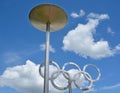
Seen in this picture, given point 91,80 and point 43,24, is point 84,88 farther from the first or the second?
point 43,24

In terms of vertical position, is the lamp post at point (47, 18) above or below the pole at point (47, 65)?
above

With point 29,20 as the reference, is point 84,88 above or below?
below

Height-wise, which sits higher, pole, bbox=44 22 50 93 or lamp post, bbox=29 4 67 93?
lamp post, bbox=29 4 67 93


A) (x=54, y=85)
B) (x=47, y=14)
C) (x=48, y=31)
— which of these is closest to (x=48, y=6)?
(x=47, y=14)

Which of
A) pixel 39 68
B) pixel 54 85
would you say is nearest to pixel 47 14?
pixel 39 68

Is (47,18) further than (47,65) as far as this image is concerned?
Yes

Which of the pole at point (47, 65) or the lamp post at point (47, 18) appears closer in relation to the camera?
the pole at point (47, 65)

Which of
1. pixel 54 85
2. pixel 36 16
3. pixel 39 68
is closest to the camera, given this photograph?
pixel 36 16

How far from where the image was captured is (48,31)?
16.2 metres

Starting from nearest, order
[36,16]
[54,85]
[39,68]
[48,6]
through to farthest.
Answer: [48,6]
[36,16]
[39,68]
[54,85]

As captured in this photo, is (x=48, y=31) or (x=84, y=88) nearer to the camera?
(x=48, y=31)

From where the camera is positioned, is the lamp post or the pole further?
the lamp post

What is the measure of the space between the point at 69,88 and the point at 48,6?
6.40 metres

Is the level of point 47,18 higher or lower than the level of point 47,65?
higher
